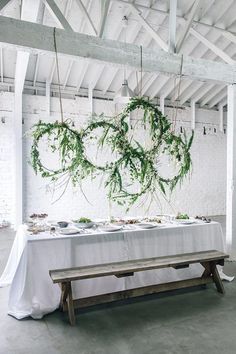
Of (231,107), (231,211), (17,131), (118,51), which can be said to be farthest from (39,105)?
(231,211)

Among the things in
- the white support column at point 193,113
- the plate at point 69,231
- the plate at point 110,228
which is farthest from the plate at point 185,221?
the white support column at point 193,113

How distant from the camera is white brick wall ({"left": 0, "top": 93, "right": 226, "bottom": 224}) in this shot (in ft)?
23.3

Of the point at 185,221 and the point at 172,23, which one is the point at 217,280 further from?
the point at 172,23

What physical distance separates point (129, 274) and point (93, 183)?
5226 millimetres

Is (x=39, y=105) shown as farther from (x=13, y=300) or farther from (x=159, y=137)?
(x=13, y=300)

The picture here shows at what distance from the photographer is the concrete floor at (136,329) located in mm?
2322

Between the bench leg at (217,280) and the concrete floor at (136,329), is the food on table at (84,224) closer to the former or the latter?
the concrete floor at (136,329)

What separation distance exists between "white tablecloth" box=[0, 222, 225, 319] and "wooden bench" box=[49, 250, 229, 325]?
0.66 ft

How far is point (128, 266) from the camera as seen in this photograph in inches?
116

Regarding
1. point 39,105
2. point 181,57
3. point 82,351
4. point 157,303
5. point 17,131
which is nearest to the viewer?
point 82,351

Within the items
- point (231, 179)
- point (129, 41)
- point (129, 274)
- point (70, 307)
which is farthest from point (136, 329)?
point (129, 41)

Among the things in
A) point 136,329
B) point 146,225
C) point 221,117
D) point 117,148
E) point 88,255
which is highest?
point 221,117

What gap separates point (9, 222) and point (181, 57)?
17.7ft

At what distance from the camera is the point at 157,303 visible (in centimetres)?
316
